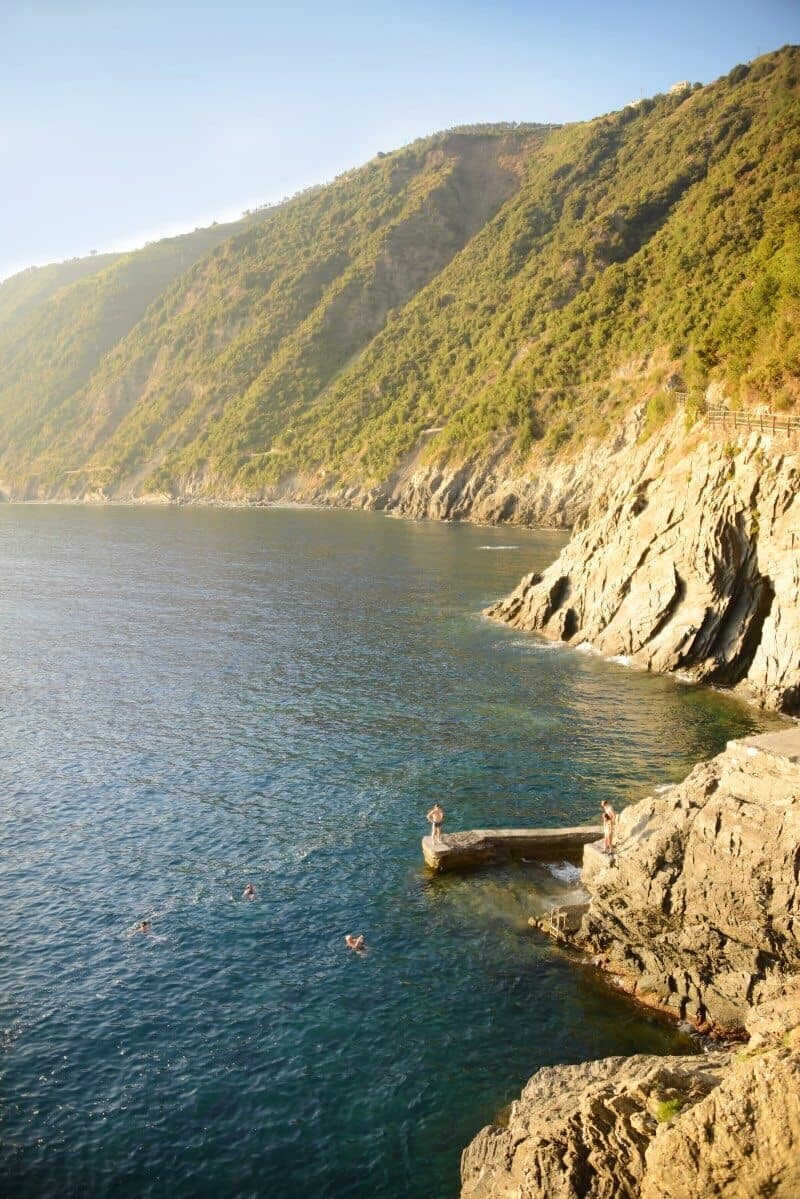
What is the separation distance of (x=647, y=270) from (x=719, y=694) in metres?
115

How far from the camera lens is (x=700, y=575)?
5472 centimetres

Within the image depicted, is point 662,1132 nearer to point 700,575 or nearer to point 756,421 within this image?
point 700,575

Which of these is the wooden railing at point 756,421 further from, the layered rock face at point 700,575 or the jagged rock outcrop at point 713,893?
the jagged rock outcrop at point 713,893

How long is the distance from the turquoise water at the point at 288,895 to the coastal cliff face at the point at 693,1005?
1.91 m

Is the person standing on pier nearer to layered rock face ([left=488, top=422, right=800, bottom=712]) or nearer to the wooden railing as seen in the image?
layered rock face ([left=488, top=422, right=800, bottom=712])

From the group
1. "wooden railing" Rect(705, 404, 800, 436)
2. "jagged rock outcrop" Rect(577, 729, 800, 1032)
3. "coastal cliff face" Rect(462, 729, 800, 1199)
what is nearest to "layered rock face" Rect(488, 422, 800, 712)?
"wooden railing" Rect(705, 404, 800, 436)

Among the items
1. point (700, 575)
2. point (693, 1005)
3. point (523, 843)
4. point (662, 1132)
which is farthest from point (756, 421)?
point (662, 1132)

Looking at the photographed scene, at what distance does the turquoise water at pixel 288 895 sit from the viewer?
1984cm

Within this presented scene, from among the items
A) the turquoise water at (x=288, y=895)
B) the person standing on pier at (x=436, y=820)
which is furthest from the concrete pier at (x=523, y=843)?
the turquoise water at (x=288, y=895)

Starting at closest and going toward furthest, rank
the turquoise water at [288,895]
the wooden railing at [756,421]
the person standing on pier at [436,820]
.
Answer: the turquoise water at [288,895] < the person standing on pier at [436,820] < the wooden railing at [756,421]

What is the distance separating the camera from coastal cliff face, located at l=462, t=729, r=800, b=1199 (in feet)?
39.0

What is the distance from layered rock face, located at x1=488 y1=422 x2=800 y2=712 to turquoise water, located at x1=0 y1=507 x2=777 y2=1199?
3.07 metres

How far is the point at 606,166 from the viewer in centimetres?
19950

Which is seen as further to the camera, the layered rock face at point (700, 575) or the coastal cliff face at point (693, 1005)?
the layered rock face at point (700, 575)
